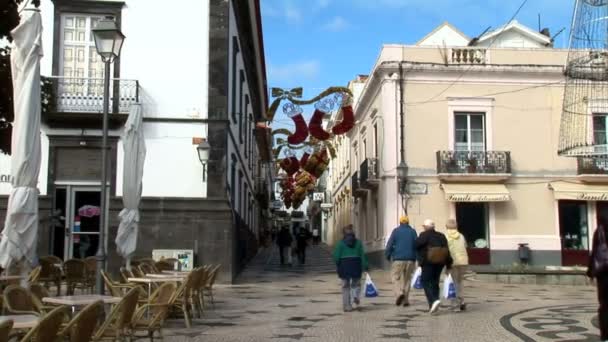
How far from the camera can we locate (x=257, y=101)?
117 feet

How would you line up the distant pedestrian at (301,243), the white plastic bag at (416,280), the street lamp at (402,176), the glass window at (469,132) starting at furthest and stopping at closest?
the distant pedestrian at (301,243) → the glass window at (469,132) → the street lamp at (402,176) → the white plastic bag at (416,280)

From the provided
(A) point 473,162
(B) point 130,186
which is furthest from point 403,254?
(A) point 473,162

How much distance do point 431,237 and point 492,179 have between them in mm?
12662

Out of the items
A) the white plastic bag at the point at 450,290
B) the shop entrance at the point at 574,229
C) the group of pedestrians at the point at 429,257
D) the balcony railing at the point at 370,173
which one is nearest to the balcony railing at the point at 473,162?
the shop entrance at the point at 574,229

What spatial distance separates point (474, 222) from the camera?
23.8m

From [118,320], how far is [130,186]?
607 centimetres

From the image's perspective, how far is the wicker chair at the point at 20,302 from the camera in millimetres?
6504

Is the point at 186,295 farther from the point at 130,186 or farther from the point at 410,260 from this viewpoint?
the point at 410,260

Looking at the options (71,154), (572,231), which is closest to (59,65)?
(71,154)

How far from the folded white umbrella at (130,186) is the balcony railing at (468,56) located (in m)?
14.9

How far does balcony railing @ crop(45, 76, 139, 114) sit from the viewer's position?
1661 cm

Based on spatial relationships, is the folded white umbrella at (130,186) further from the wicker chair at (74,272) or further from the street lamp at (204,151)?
the street lamp at (204,151)

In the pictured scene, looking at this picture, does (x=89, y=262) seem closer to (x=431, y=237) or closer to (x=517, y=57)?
(x=431, y=237)

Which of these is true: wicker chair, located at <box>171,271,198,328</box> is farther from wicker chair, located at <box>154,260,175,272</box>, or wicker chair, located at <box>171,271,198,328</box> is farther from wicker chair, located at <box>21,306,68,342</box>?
wicker chair, located at <box>21,306,68,342</box>
